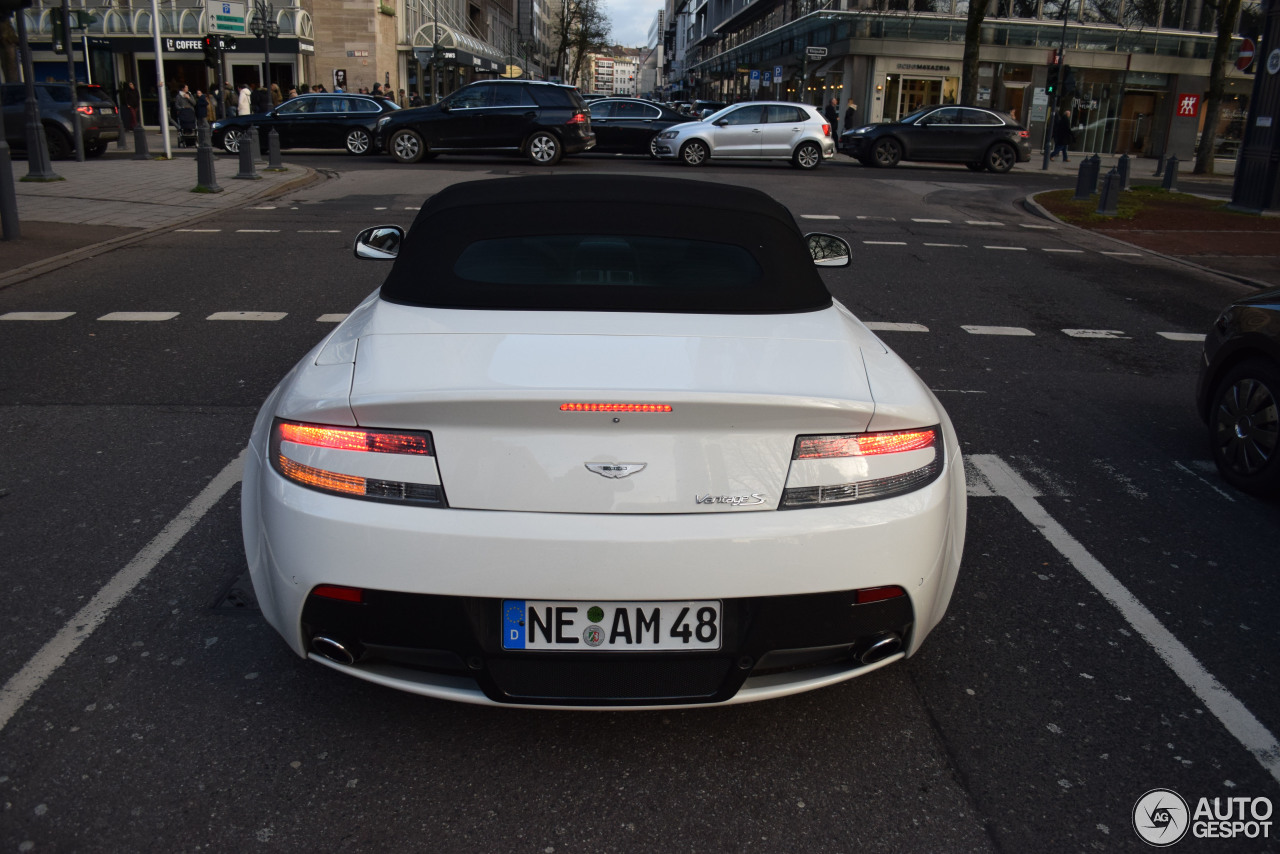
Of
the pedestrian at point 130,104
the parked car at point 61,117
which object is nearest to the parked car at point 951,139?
the parked car at point 61,117

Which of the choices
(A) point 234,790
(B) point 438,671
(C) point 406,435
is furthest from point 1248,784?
(A) point 234,790

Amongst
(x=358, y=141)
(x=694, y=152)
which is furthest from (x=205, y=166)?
(x=694, y=152)

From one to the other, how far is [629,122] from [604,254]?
→ 24745 millimetres

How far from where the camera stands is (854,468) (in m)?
2.49

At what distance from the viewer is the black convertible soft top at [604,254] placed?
3.16m

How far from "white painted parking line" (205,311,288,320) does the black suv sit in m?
16.2

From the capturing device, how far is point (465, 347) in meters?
2.74

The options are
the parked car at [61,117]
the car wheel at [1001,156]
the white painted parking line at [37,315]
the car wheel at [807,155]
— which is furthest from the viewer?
the car wheel at [1001,156]

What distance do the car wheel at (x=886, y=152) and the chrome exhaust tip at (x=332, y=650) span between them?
26.9 m

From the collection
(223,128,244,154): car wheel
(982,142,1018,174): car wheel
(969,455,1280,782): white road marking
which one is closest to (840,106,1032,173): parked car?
(982,142,1018,174): car wheel

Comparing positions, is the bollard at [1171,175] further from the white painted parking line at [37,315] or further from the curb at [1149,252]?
the white painted parking line at [37,315]

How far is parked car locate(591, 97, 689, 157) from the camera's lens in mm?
27219

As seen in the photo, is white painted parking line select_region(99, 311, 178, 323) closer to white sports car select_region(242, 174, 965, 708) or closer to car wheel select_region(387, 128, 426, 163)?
white sports car select_region(242, 174, 965, 708)

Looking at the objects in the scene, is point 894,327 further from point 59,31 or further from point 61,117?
point 61,117
